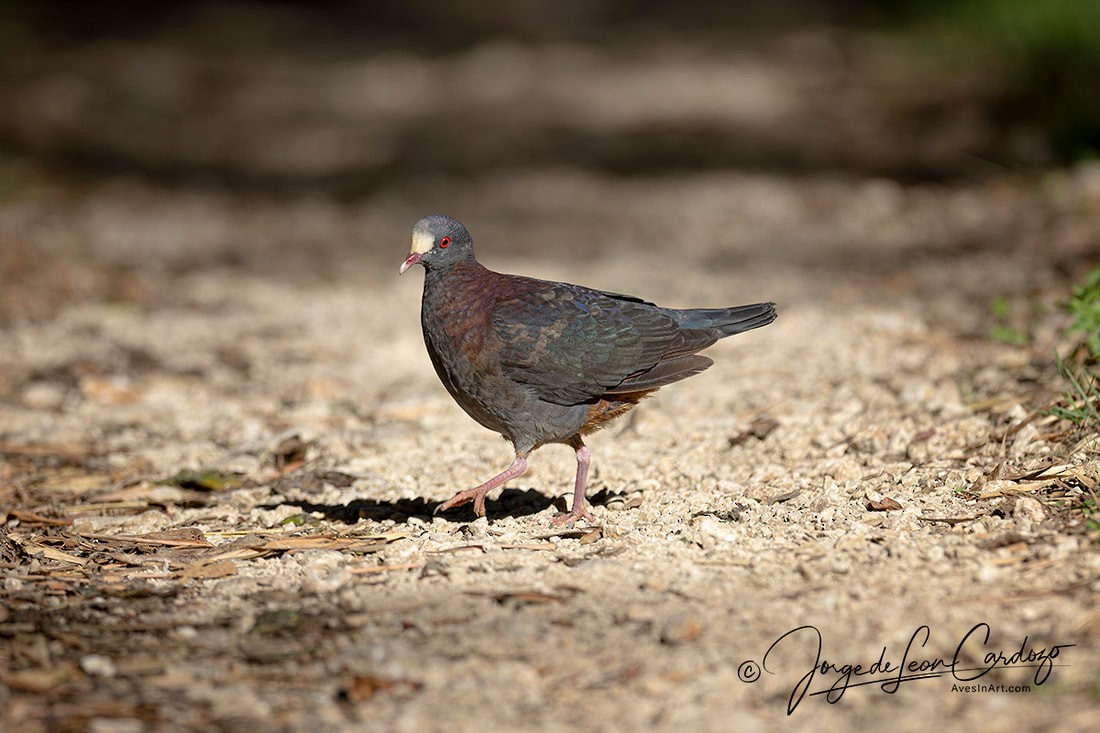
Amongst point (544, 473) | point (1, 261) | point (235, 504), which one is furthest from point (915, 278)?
point (1, 261)

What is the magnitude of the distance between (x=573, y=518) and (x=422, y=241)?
3.84 feet

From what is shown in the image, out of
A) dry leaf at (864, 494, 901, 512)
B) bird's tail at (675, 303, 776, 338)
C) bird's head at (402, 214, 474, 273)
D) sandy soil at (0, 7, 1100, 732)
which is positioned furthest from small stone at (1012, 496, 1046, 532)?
bird's head at (402, 214, 474, 273)

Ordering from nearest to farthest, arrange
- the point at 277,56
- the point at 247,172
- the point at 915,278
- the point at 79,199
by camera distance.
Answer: the point at 915,278 < the point at 79,199 < the point at 247,172 < the point at 277,56

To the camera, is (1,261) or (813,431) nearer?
(813,431)

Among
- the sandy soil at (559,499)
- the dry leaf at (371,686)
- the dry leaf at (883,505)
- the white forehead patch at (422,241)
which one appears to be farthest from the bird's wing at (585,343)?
the dry leaf at (371,686)

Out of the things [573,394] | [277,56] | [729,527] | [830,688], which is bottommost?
[830,688]

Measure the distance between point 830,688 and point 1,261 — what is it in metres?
7.34

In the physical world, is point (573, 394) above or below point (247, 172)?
below

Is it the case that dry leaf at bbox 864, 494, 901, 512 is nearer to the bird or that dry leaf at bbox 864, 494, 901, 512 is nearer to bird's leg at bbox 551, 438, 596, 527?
the bird

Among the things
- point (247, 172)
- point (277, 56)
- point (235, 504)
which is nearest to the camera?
point (235, 504)

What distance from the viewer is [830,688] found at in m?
2.93

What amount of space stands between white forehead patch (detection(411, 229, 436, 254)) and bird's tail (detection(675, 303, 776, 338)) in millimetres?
994

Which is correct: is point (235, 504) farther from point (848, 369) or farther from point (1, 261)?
point (1, 261)

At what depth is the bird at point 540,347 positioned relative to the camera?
4.30 meters
